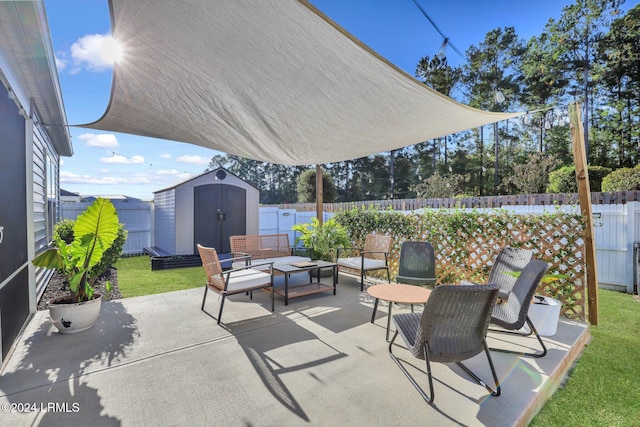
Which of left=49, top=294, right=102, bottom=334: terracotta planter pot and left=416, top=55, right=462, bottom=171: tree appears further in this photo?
left=416, top=55, right=462, bottom=171: tree

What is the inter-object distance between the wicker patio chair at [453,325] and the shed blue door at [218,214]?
7792mm

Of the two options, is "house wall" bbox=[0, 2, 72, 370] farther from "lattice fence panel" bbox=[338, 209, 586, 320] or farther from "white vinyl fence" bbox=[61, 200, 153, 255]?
"white vinyl fence" bbox=[61, 200, 153, 255]

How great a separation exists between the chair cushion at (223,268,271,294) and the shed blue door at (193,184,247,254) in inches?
198

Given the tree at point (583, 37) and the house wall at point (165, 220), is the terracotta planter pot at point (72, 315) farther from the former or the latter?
the tree at point (583, 37)

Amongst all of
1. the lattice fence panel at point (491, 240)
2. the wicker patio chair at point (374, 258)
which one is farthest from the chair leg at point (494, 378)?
the wicker patio chair at point (374, 258)

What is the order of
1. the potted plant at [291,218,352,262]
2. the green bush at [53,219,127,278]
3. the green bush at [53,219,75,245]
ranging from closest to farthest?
1. the green bush at [53,219,127,278]
2. the green bush at [53,219,75,245]
3. the potted plant at [291,218,352,262]

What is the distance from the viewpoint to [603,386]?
252 centimetres

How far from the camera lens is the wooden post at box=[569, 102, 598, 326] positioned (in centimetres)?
361

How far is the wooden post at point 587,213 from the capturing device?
3.61 m

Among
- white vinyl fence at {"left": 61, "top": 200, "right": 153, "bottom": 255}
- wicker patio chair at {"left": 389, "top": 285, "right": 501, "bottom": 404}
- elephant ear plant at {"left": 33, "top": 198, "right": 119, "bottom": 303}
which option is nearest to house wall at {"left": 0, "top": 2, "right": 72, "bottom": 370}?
elephant ear plant at {"left": 33, "top": 198, "right": 119, "bottom": 303}

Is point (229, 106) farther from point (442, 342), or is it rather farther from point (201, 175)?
point (201, 175)

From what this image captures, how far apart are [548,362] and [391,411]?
1697 millimetres

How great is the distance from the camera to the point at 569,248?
12.5ft

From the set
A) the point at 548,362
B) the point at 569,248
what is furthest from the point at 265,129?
the point at 569,248
